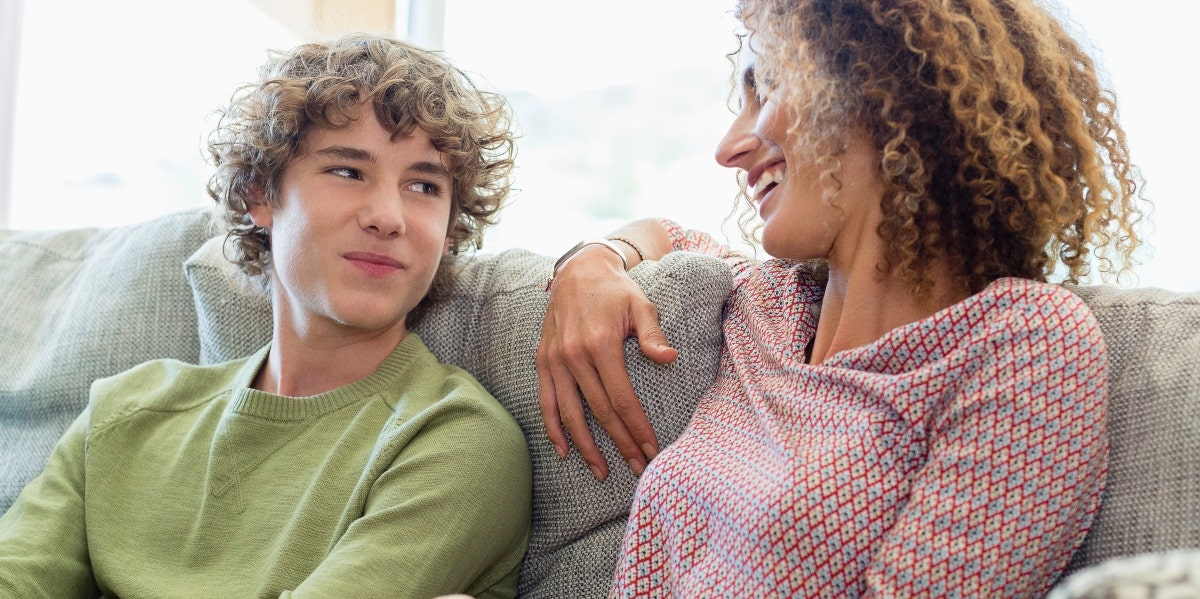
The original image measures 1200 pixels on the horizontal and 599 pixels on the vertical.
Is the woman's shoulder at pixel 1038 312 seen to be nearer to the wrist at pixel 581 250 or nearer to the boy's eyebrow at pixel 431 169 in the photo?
the wrist at pixel 581 250

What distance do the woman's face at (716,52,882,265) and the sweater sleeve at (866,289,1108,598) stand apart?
0.94ft

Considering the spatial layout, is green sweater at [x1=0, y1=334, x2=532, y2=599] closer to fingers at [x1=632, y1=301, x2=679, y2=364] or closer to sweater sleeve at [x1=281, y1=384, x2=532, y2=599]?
sweater sleeve at [x1=281, y1=384, x2=532, y2=599]

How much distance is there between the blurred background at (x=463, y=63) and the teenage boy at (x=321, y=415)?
0.86 meters

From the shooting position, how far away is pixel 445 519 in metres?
1.22

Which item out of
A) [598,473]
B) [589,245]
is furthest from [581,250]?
[598,473]

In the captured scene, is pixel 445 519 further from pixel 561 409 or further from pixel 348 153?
pixel 348 153

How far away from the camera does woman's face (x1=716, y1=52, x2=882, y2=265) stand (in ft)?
4.07

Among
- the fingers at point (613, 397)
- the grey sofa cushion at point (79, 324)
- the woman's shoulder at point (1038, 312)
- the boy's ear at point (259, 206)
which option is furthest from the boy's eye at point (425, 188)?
the woman's shoulder at point (1038, 312)

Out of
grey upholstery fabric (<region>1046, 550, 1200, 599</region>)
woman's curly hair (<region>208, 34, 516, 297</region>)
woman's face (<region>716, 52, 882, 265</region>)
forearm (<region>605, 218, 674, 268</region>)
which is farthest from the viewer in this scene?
forearm (<region>605, 218, 674, 268</region>)

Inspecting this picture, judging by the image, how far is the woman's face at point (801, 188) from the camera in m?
1.24

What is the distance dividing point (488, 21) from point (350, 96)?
140 cm

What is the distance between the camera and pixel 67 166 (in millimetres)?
2934

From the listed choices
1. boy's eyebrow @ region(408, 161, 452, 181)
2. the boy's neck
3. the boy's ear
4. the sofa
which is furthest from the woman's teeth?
the boy's ear

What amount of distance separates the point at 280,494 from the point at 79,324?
0.67 m
